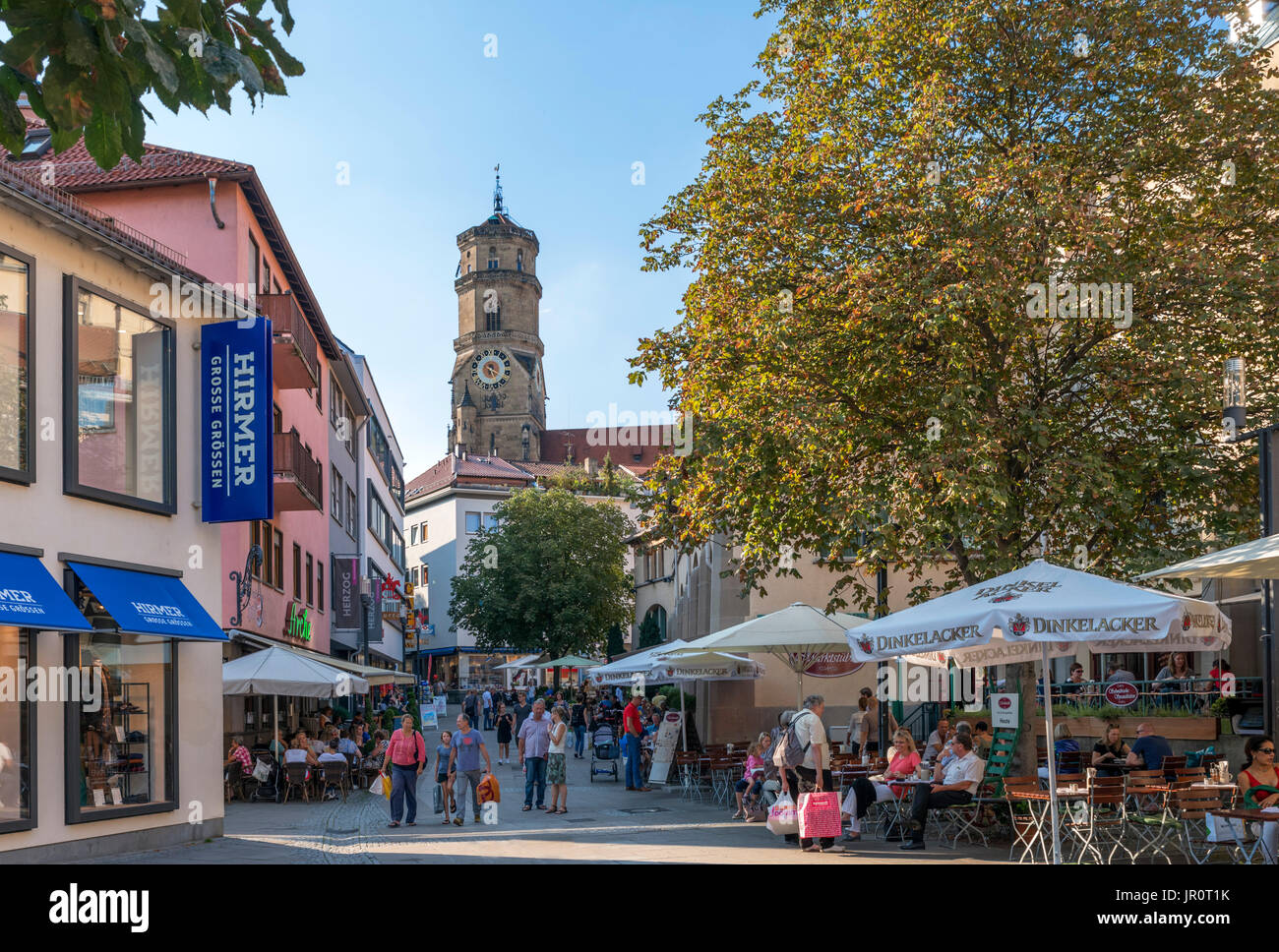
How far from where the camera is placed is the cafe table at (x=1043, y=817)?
1298 cm

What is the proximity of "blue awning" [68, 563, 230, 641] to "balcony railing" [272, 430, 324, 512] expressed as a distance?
32.3ft

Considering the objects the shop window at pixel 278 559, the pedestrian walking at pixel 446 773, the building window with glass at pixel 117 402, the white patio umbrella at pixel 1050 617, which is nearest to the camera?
the white patio umbrella at pixel 1050 617

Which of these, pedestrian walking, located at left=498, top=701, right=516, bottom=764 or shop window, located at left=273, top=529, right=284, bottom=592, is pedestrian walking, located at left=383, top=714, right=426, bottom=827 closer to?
shop window, located at left=273, top=529, right=284, bottom=592

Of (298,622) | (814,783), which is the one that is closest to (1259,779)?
(814,783)

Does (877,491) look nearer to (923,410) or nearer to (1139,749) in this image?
(923,410)

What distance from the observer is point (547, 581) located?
71.6 metres

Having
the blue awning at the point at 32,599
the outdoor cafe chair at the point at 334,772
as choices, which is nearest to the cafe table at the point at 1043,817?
the blue awning at the point at 32,599

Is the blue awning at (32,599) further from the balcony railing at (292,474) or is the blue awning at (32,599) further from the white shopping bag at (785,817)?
the balcony railing at (292,474)

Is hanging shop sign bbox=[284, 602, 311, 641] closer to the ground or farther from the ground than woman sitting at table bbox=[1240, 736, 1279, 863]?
farther from the ground

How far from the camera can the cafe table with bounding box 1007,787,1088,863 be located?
511 inches

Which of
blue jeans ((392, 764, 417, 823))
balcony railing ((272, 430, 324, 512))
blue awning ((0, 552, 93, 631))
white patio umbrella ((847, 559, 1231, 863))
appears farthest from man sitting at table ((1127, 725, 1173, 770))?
A: balcony railing ((272, 430, 324, 512))

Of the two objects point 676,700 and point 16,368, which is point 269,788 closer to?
point 16,368

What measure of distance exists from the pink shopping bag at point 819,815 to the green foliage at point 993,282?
3773 millimetres
